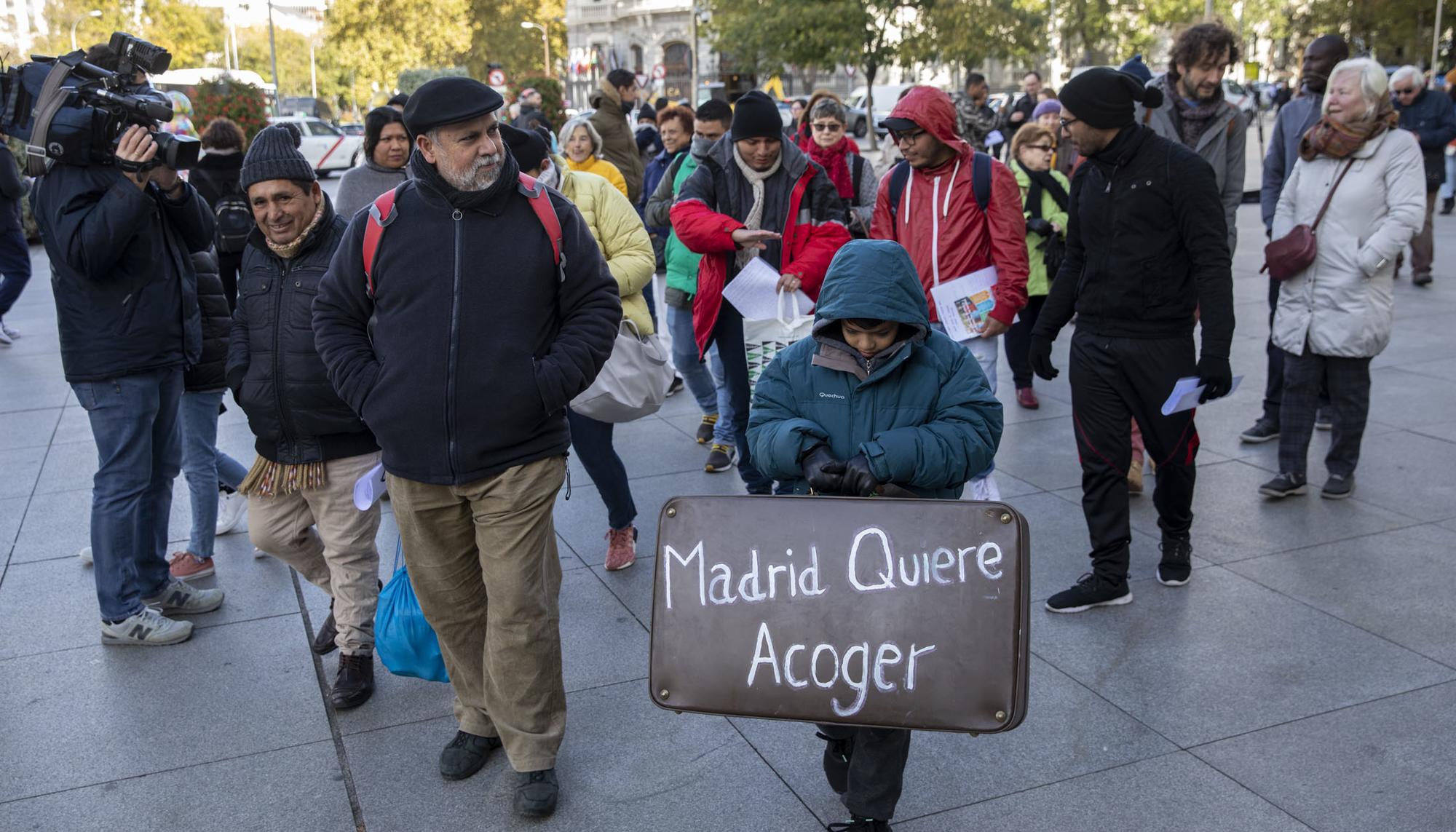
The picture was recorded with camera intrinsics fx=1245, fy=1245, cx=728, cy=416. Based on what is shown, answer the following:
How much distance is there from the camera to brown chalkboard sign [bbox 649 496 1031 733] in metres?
2.57

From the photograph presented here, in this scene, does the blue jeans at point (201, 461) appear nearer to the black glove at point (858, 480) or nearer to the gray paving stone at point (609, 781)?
the gray paving stone at point (609, 781)

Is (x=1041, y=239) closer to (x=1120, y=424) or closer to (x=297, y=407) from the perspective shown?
(x=1120, y=424)

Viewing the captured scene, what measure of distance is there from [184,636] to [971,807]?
2.95 metres

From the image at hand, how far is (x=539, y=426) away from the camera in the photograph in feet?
10.9

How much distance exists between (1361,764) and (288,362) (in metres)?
3.41

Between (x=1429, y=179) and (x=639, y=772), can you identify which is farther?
(x=1429, y=179)

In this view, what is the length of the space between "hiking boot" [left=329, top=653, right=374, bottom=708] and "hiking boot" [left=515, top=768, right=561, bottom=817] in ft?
2.86

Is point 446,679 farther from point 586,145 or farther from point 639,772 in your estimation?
point 586,145

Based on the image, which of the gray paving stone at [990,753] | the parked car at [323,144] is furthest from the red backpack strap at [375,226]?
the parked car at [323,144]

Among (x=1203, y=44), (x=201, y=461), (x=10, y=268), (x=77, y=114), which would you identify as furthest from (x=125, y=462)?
(x=10, y=268)

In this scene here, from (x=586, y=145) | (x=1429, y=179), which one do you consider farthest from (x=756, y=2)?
(x=586, y=145)

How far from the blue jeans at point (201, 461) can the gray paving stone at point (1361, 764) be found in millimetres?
3963

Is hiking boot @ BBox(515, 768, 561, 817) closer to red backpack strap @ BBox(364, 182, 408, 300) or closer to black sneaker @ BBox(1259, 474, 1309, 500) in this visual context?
red backpack strap @ BBox(364, 182, 408, 300)

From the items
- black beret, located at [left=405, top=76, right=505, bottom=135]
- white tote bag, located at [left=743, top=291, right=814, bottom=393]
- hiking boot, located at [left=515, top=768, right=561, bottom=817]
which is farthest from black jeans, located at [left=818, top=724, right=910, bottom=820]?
white tote bag, located at [left=743, top=291, right=814, bottom=393]
